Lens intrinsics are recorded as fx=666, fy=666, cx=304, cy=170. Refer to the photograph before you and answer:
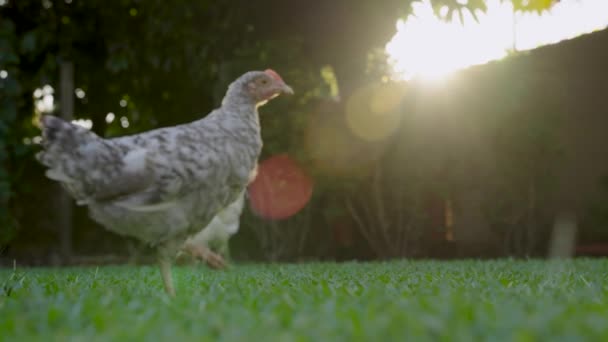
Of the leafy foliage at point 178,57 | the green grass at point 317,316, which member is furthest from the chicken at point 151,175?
the leafy foliage at point 178,57

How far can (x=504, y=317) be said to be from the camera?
2.06 meters

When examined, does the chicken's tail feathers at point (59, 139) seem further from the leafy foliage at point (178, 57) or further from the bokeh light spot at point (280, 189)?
the bokeh light spot at point (280, 189)

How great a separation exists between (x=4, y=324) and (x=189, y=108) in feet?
29.8

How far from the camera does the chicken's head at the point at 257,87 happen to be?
4.10 metres

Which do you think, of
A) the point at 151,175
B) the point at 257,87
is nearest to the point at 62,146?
the point at 151,175

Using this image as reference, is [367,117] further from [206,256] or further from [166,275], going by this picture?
[166,275]

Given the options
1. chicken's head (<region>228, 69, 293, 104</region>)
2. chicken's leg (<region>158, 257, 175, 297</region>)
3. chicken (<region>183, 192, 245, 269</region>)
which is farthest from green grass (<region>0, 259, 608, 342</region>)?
chicken (<region>183, 192, 245, 269</region>)

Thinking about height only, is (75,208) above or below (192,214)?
below

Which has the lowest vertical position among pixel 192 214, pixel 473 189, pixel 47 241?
pixel 47 241

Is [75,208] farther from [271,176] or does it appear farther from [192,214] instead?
[192,214]

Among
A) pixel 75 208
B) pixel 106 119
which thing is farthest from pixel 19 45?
pixel 75 208

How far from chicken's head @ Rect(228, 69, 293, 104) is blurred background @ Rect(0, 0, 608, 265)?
15.3ft

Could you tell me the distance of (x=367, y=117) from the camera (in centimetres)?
902

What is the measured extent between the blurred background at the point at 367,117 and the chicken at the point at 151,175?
548cm
